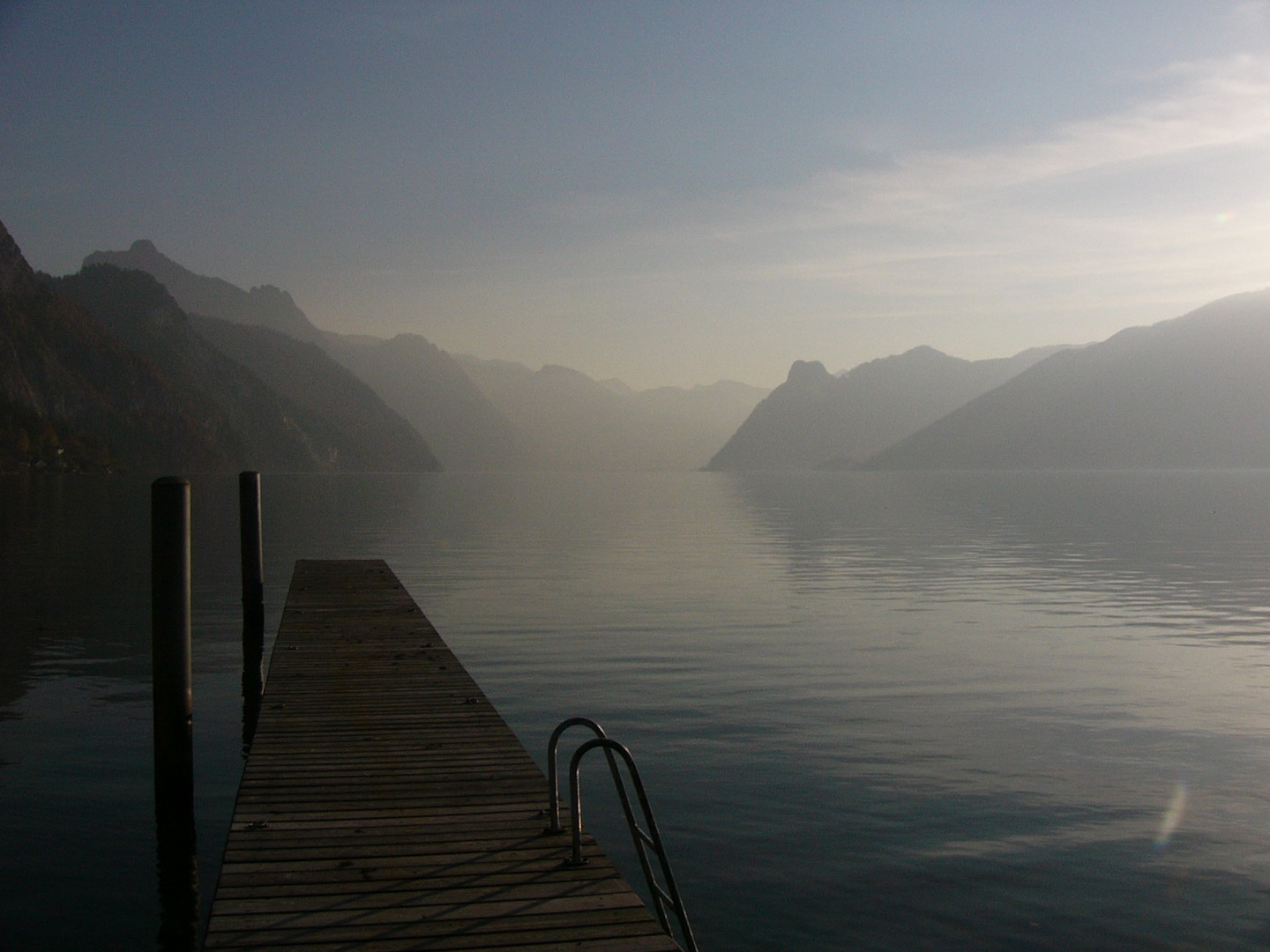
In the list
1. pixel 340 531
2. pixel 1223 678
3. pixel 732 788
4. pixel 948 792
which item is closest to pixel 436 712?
pixel 732 788

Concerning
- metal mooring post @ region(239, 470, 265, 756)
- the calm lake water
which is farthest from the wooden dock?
metal mooring post @ region(239, 470, 265, 756)

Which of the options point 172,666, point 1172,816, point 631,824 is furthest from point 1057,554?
point 631,824

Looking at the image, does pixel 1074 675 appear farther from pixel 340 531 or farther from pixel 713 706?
pixel 340 531

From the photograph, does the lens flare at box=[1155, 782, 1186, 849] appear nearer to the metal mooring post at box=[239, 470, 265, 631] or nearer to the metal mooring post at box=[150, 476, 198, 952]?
the metal mooring post at box=[150, 476, 198, 952]

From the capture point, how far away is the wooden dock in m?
7.03

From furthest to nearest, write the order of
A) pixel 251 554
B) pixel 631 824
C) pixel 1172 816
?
pixel 251 554 → pixel 1172 816 → pixel 631 824

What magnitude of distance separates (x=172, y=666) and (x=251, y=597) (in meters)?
13.2

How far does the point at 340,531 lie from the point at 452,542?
10.1 metres

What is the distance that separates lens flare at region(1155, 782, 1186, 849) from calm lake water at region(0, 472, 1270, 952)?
6cm

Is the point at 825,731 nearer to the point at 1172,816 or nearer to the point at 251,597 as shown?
the point at 1172,816

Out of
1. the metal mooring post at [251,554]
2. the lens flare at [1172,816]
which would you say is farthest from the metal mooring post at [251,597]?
the lens flare at [1172,816]

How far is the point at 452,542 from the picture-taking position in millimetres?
56156

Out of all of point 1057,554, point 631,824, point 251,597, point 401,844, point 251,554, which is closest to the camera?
point 401,844

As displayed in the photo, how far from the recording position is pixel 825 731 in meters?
16.6
